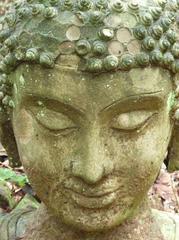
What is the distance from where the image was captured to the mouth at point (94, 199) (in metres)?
2.07

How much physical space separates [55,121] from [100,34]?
303 millimetres

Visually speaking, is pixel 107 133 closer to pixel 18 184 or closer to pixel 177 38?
pixel 177 38

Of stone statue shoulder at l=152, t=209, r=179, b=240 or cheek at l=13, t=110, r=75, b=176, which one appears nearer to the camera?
cheek at l=13, t=110, r=75, b=176

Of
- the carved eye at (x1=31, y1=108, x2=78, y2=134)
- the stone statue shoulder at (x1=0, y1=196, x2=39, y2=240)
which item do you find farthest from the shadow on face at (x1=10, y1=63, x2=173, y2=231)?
the stone statue shoulder at (x1=0, y1=196, x2=39, y2=240)

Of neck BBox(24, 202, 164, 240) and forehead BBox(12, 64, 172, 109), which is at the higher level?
forehead BBox(12, 64, 172, 109)

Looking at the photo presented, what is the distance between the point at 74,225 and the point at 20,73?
54 centimetres

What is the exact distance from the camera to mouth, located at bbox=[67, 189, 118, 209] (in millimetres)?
2068

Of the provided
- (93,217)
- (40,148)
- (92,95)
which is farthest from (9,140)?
(92,95)

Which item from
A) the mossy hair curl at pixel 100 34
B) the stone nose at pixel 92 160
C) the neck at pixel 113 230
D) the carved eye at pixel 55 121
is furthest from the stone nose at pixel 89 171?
the neck at pixel 113 230

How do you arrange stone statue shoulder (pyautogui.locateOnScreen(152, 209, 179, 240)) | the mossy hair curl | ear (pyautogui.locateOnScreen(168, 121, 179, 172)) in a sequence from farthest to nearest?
stone statue shoulder (pyautogui.locateOnScreen(152, 209, 179, 240)), ear (pyautogui.locateOnScreen(168, 121, 179, 172)), the mossy hair curl

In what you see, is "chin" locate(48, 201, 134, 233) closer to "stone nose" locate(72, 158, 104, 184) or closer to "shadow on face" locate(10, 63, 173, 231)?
"shadow on face" locate(10, 63, 173, 231)

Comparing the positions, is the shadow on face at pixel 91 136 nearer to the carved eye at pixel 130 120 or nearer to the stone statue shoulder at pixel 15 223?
the carved eye at pixel 130 120

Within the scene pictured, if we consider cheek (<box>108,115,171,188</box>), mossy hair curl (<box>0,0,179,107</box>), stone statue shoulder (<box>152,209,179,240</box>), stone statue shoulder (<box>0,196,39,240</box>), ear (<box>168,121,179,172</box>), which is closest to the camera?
mossy hair curl (<box>0,0,179,107</box>)

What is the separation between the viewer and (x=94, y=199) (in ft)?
6.81
